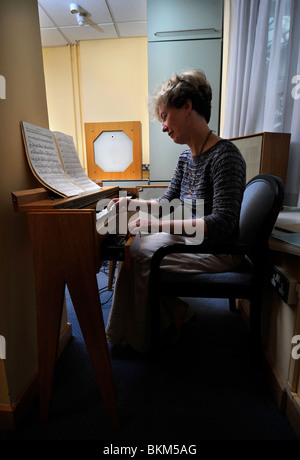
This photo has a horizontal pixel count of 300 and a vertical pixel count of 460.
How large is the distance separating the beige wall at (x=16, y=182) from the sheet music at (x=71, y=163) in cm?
13

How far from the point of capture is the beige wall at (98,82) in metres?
2.73

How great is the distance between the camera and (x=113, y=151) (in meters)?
2.47

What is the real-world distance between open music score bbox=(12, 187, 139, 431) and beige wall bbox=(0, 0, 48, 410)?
0.11 m

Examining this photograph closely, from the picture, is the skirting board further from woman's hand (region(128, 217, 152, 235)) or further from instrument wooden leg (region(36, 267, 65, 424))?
woman's hand (region(128, 217, 152, 235))

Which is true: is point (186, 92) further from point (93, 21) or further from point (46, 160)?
point (93, 21)

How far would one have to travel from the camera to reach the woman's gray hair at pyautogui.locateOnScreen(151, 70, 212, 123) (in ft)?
3.39

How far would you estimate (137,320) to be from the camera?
1.13 meters

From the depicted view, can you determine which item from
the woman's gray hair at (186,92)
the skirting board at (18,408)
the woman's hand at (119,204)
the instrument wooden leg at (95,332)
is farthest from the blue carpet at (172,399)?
the woman's gray hair at (186,92)

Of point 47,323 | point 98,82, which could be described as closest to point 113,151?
point 98,82

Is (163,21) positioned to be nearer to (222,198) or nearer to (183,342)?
(222,198)

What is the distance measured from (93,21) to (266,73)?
1.88 m

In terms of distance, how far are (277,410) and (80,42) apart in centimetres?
354

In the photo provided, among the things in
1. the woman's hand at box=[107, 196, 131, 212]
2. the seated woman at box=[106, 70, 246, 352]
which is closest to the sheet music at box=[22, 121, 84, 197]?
the woman's hand at box=[107, 196, 131, 212]

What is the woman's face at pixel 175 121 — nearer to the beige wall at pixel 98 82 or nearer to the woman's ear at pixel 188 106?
the woman's ear at pixel 188 106
